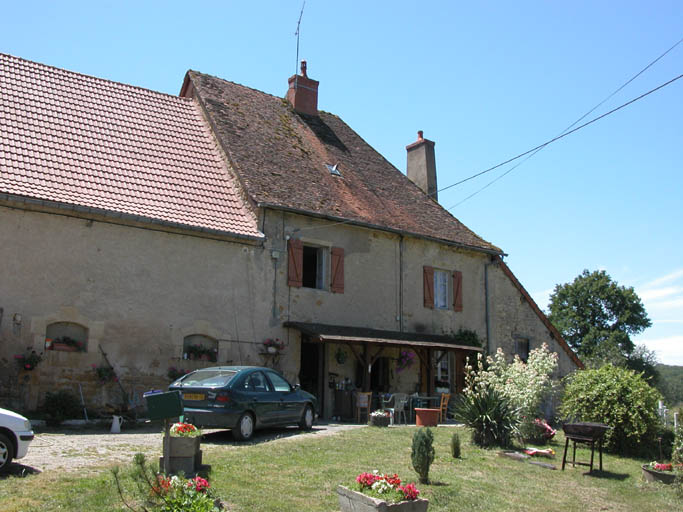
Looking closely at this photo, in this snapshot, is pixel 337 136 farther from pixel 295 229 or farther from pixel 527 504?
pixel 527 504

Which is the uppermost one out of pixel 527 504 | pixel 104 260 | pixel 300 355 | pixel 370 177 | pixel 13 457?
pixel 370 177

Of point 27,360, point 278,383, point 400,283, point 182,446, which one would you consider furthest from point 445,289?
point 182,446

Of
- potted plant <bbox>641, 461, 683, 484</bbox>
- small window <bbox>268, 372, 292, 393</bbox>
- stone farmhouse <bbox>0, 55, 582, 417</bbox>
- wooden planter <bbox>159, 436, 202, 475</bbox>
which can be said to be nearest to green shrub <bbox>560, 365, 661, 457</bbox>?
potted plant <bbox>641, 461, 683, 484</bbox>

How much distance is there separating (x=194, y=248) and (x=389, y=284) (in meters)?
6.04

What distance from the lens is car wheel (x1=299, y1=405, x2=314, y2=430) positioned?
1288 cm

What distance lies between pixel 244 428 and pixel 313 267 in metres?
8.51

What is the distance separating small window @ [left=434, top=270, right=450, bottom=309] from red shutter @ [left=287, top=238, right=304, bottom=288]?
5.22m

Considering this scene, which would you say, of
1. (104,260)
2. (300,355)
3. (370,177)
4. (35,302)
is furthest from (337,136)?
(35,302)

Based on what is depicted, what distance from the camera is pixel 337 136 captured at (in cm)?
2311

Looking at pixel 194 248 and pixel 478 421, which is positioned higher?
pixel 194 248

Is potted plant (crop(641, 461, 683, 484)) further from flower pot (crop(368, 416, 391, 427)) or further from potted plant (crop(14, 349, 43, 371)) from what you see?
potted plant (crop(14, 349, 43, 371))

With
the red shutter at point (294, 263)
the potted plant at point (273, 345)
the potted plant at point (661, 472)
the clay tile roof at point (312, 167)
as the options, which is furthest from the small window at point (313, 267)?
the potted plant at point (661, 472)

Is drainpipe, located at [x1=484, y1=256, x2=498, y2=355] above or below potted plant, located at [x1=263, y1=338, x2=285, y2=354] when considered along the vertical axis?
above

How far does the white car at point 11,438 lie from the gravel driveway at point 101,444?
7.2 inches
